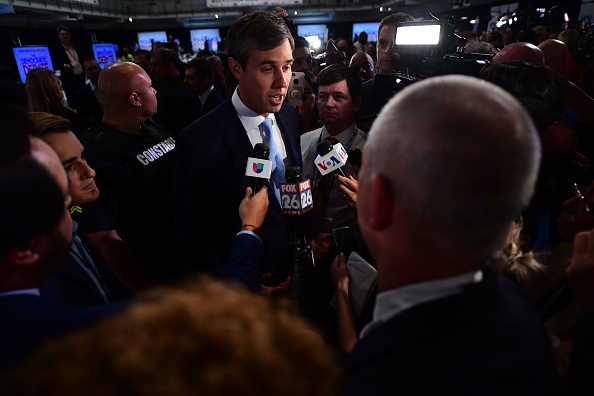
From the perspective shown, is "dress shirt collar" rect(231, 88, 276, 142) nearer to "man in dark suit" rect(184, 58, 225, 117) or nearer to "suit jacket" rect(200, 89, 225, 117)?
"suit jacket" rect(200, 89, 225, 117)

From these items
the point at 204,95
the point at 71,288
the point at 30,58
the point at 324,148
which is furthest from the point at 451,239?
the point at 30,58

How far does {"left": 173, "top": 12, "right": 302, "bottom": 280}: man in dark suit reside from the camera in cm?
162

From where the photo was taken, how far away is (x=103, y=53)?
32.0 ft

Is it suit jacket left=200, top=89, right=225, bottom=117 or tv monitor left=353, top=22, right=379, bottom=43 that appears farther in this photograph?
tv monitor left=353, top=22, right=379, bottom=43

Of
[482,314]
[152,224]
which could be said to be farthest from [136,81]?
[482,314]

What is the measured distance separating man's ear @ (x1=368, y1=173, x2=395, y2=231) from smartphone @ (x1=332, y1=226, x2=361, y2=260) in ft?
2.77

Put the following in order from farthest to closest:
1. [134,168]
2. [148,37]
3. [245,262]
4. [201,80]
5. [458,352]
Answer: [148,37]
[201,80]
[134,168]
[245,262]
[458,352]

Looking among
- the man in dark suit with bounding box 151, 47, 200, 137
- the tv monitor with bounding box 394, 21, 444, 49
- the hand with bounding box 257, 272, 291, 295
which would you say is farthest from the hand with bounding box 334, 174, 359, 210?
the man in dark suit with bounding box 151, 47, 200, 137

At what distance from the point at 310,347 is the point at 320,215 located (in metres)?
1.69

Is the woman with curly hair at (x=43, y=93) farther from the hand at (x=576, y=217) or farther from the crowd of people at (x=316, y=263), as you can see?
the hand at (x=576, y=217)

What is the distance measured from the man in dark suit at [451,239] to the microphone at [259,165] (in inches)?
31.1

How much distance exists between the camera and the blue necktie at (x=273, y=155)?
1803mm

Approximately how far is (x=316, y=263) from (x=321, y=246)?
0.08 meters

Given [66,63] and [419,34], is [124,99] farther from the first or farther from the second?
[66,63]
